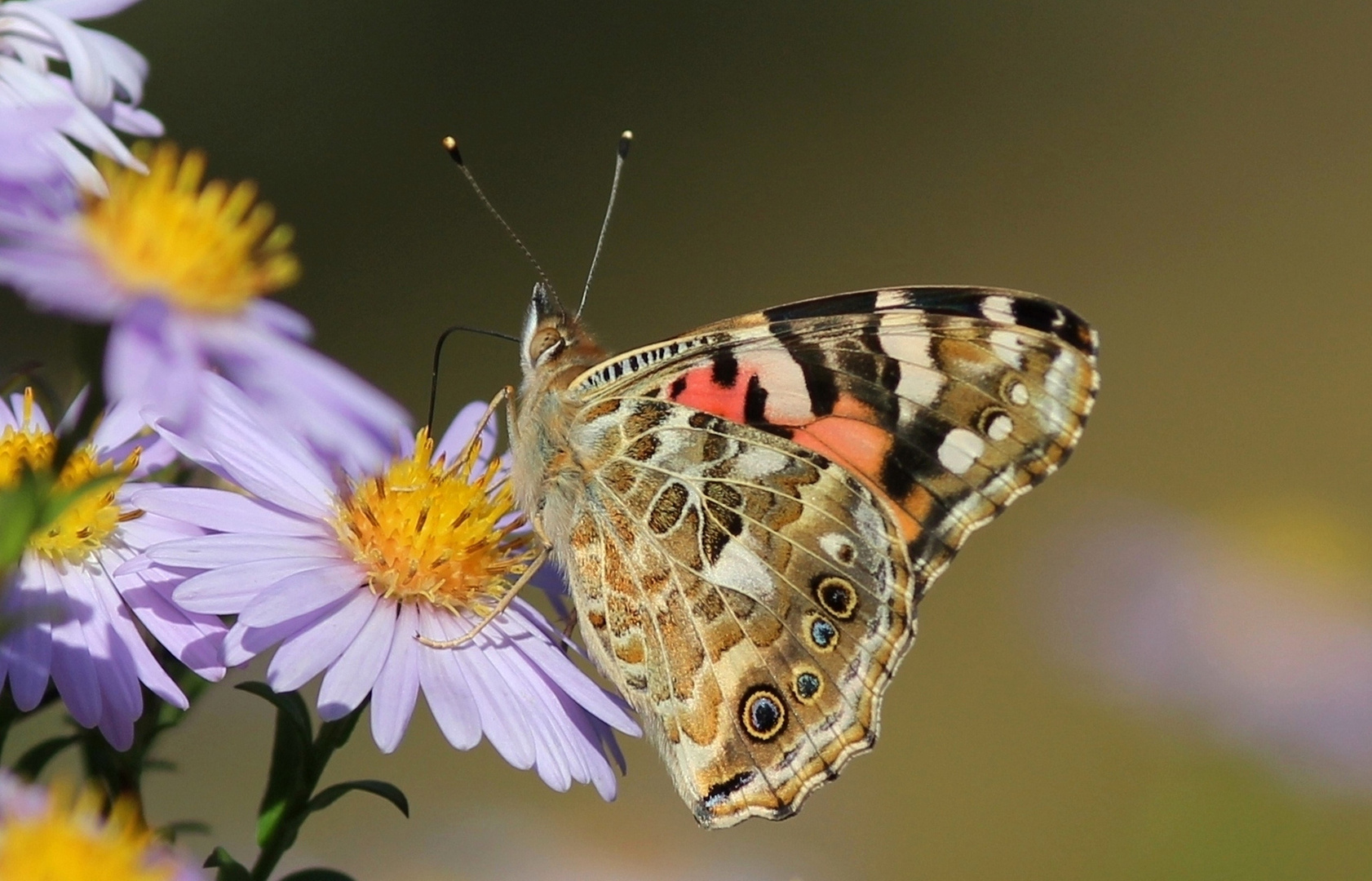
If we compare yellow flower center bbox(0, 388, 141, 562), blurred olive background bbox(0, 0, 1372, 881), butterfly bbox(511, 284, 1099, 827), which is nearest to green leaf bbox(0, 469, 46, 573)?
yellow flower center bbox(0, 388, 141, 562)

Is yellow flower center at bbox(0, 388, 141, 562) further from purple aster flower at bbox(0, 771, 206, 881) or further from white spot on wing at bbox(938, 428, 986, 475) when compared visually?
white spot on wing at bbox(938, 428, 986, 475)

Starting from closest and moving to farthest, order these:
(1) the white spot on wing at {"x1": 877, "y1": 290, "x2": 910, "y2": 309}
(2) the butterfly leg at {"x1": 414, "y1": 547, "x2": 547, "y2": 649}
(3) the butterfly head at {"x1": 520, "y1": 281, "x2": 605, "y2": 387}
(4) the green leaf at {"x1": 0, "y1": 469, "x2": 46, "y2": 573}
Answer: (4) the green leaf at {"x1": 0, "y1": 469, "x2": 46, "y2": 573} → (2) the butterfly leg at {"x1": 414, "y1": 547, "x2": 547, "y2": 649} → (1) the white spot on wing at {"x1": 877, "y1": 290, "x2": 910, "y2": 309} → (3) the butterfly head at {"x1": 520, "y1": 281, "x2": 605, "y2": 387}

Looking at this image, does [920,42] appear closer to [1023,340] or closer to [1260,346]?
[1260,346]

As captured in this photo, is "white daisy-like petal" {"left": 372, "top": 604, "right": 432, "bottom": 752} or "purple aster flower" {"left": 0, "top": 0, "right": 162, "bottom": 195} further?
"white daisy-like petal" {"left": 372, "top": 604, "right": 432, "bottom": 752}

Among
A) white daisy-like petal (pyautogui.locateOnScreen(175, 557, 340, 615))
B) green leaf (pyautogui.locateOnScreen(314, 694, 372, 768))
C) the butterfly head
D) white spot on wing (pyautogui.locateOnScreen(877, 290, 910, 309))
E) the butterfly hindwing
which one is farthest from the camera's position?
the butterfly head

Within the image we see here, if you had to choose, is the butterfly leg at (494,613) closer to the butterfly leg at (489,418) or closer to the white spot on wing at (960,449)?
the butterfly leg at (489,418)

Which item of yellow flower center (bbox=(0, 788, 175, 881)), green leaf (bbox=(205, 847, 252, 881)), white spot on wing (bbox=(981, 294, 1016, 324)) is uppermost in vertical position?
yellow flower center (bbox=(0, 788, 175, 881))

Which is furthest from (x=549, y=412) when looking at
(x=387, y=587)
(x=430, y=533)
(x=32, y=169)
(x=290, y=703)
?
(x=32, y=169)
